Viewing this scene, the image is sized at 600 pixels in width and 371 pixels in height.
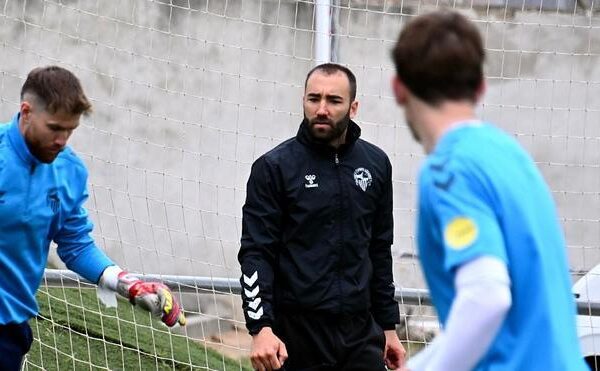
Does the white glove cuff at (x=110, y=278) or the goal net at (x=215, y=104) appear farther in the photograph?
the goal net at (x=215, y=104)

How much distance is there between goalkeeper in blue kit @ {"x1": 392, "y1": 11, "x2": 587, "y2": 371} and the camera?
2717 millimetres

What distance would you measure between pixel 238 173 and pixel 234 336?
117 centimetres

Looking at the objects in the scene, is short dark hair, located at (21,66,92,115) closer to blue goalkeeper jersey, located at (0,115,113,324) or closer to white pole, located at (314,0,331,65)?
blue goalkeeper jersey, located at (0,115,113,324)

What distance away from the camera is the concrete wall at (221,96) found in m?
7.96

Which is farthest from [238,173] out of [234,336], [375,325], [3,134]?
[3,134]

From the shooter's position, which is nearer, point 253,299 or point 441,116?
point 441,116

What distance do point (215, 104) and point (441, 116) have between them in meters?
5.34

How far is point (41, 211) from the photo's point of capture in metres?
4.55

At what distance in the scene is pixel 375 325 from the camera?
548 centimetres

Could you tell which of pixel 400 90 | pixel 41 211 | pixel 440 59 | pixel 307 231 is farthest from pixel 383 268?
pixel 440 59

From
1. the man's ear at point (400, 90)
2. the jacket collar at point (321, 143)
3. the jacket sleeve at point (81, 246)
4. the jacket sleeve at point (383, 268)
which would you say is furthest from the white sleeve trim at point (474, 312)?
the jacket sleeve at point (383, 268)

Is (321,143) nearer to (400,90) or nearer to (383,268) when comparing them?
(383,268)

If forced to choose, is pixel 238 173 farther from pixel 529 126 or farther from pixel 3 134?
pixel 3 134

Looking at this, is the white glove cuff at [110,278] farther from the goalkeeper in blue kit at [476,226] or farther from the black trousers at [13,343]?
the goalkeeper in blue kit at [476,226]
